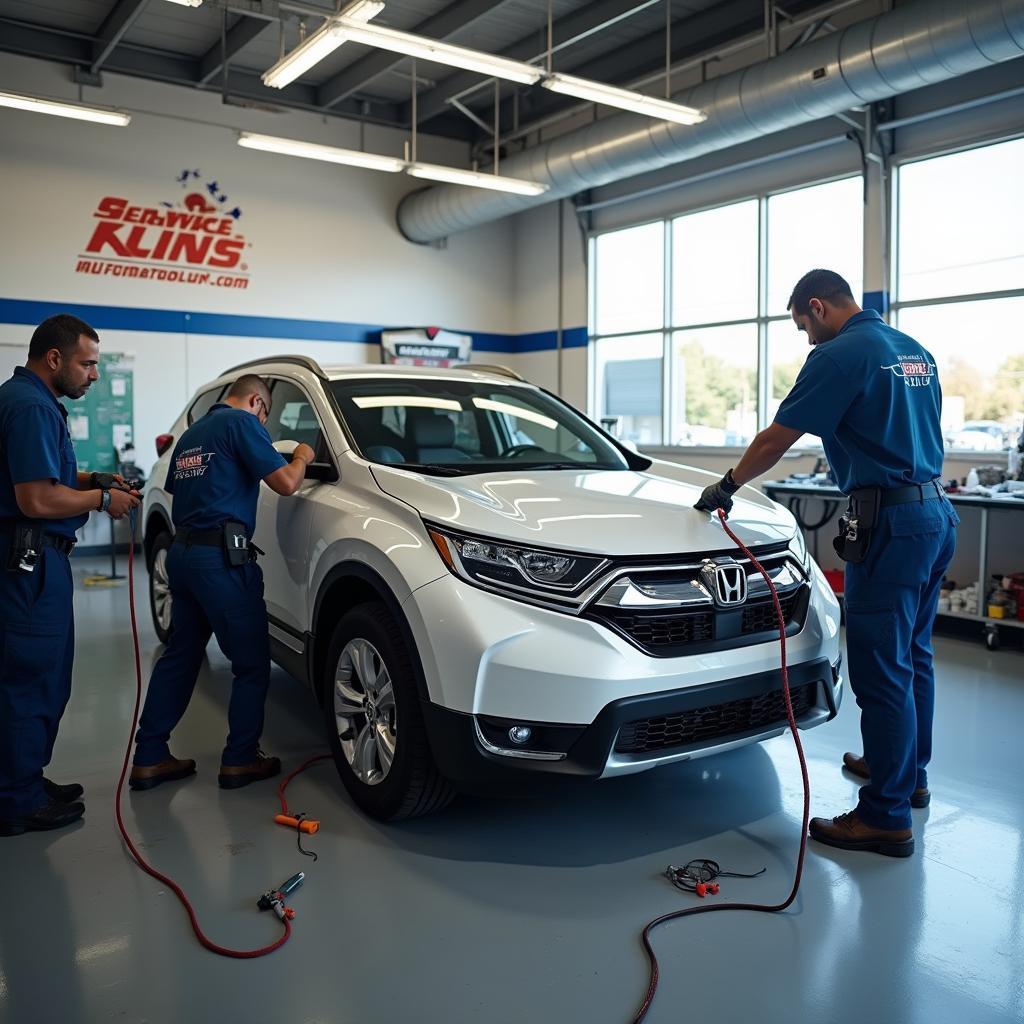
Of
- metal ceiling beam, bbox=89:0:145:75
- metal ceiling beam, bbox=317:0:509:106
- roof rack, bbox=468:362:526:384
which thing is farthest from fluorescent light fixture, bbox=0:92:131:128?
roof rack, bbox=468:362:526:384

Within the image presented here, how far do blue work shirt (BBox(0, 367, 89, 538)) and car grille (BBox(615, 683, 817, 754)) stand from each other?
72.7 inches

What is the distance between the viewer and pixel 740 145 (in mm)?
9312

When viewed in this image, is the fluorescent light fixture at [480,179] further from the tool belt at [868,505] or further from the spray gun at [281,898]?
the spray gun at [281,898]

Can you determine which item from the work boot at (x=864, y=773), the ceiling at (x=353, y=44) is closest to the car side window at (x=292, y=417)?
the work boot at (x=864, y=773)

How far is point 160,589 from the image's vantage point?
204 inches

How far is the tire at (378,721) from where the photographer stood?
2.74m

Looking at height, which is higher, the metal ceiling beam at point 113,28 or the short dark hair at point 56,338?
the metal ceiling beam at point 113,28

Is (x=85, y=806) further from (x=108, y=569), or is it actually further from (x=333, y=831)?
(x=108, y=569)

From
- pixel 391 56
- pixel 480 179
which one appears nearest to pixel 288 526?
pixel 480 179

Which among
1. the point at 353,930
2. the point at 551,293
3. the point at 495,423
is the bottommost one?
the point at 353,930

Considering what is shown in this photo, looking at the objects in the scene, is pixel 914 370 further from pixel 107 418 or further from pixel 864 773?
pixel 107 418

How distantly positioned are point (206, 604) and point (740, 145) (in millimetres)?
8009

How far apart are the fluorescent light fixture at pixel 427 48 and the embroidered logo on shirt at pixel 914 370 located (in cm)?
401

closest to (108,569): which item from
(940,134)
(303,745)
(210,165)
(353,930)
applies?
(210,165)
